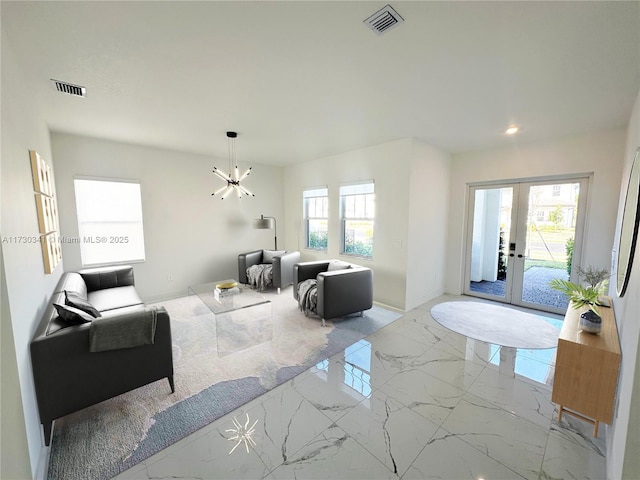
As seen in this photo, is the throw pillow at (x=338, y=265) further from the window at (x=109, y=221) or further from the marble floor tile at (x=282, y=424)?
the window at (x=109, y=221)

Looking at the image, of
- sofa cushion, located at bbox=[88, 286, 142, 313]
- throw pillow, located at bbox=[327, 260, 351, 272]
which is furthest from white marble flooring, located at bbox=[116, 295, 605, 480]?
sofa cushion, located at bbox=[88, 286, 142, 313]

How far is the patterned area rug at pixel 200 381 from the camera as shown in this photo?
1676 mm

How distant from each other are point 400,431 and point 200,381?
5.68 feet

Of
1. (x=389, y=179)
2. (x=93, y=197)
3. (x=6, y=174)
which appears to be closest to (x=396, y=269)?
(x=389, y=179)

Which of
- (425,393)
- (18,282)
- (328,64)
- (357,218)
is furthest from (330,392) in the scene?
(357,218)

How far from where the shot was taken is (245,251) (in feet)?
19.0

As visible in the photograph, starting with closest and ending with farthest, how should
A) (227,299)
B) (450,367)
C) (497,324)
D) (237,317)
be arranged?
(450,367), (227,299), (497,324), (237,317)

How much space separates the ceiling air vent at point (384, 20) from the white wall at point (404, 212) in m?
2.38

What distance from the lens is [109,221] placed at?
4203 millimetres

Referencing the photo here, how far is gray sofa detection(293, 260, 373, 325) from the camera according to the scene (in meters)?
3.43

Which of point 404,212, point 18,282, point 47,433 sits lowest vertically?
point 47,433

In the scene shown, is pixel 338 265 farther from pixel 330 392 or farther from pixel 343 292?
pixel 330 392

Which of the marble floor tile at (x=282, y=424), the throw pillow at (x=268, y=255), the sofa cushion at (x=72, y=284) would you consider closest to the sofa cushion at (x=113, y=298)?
the sofa cushion at (x=72, y=284)

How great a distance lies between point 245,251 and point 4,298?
4.54m
